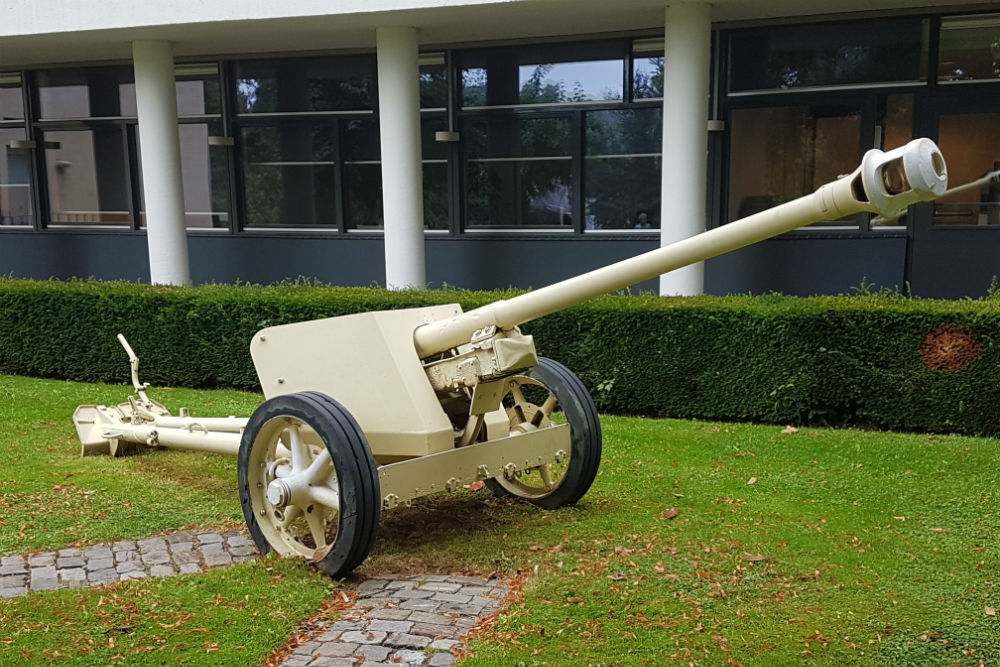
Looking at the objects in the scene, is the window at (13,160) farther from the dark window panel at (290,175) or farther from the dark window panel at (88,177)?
the dark window panel at (290,175)

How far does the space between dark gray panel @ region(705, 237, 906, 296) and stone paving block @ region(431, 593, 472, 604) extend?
8.20 m

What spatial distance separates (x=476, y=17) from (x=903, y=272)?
602 cm

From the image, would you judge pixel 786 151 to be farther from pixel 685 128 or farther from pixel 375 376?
pixel 375 376

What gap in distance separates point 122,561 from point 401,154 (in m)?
7.32

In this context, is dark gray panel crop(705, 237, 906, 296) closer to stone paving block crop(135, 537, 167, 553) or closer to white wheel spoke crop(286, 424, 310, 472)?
white wheel spoke crop(286, 424, 310, 472)

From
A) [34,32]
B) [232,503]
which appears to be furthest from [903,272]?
[34,32]

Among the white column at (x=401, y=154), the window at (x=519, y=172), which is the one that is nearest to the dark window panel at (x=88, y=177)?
the white column at (x=401, y=154)

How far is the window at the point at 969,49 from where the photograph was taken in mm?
10961

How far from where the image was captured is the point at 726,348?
8.56m

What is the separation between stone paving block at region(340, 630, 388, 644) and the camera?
428 centimetres

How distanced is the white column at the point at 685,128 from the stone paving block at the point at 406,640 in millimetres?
7049

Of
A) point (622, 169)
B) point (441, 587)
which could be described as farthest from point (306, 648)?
point (622, 169)

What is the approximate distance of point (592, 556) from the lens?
523 cm

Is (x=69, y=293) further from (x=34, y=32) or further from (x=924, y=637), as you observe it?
(x=924, y=637)
